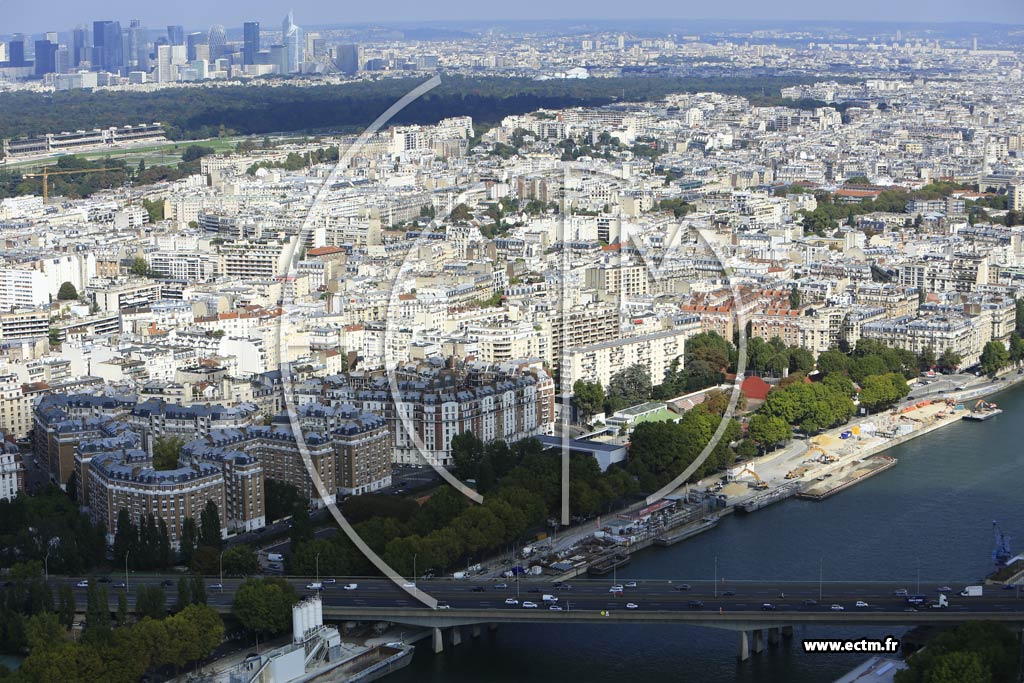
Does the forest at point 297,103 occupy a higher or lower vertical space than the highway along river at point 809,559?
higher

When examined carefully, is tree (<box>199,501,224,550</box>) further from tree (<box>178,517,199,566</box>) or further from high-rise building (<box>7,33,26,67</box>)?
high-rise building (<box>7,33,26,67</box>)

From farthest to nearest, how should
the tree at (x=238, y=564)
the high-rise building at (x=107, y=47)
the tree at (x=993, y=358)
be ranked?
the high-rise building at (x=107, y=47) → the tree at (x=993, y=358) → the tree at (x=238, y=564)

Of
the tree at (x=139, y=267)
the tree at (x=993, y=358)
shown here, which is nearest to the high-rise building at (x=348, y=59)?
the tree at (x=139, y=267)

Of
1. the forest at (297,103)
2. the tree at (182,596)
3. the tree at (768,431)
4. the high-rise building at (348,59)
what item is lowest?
the tree at (768,431)

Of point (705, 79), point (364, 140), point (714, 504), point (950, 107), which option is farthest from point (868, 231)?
point (705, 79)

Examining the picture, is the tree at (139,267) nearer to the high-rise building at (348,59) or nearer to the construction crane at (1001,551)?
the construction crane at (1001,551)

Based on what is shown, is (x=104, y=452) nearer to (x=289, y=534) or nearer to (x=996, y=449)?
(x=289, y=534)
